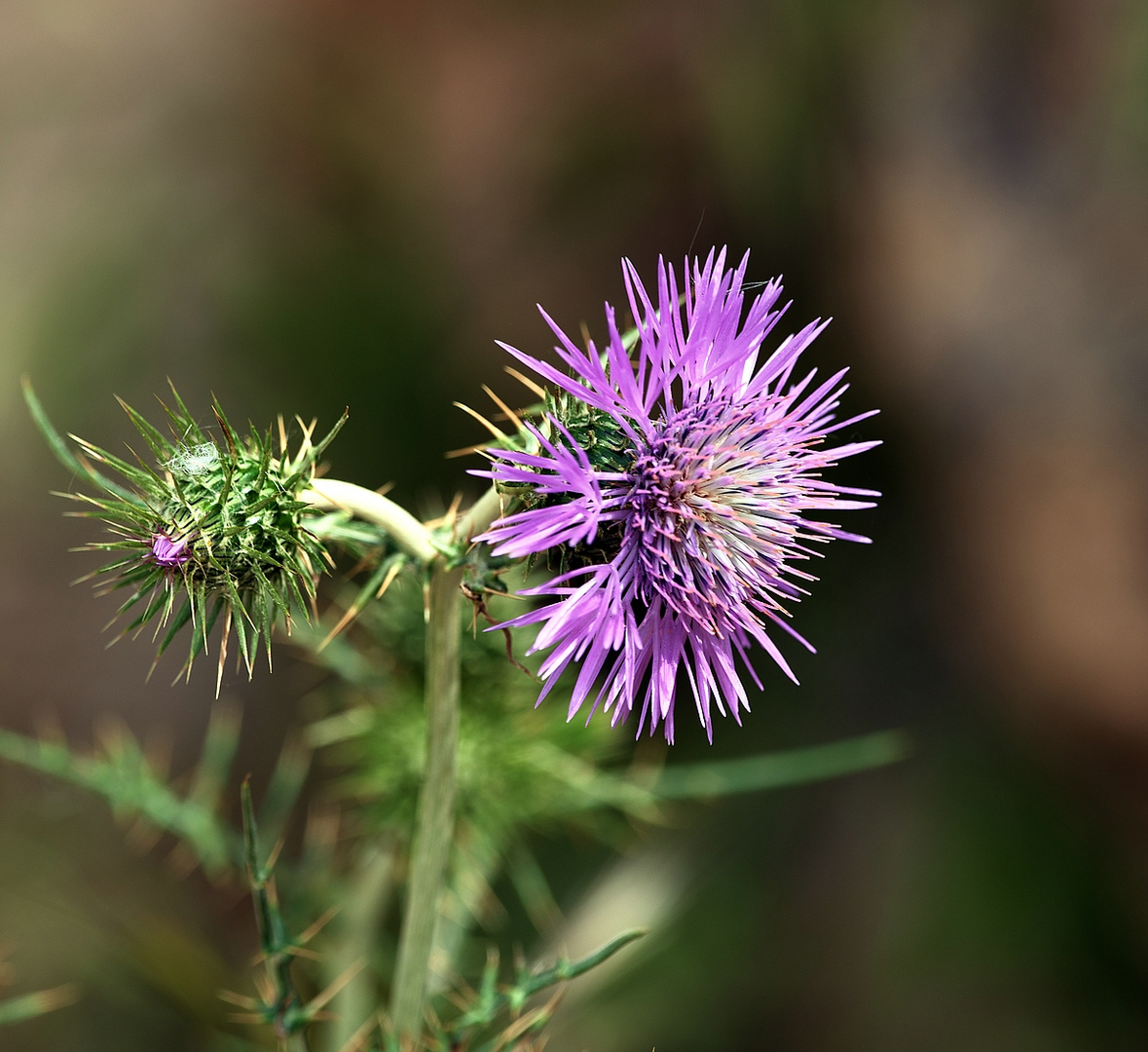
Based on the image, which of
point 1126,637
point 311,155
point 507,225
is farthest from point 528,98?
point 1126,637

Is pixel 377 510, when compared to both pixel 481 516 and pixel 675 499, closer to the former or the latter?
pixel 481 516

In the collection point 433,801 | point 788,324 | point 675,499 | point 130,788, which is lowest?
point 433,801

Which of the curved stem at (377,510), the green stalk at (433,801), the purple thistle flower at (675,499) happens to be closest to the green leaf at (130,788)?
the green stalk at (433,801)

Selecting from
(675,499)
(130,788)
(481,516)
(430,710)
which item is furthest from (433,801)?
(130,788)

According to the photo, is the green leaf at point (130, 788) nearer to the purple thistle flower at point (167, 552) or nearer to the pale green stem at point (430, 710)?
the pale green stem at point (430, 710)

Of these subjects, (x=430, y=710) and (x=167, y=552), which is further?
(x=430, y=710)

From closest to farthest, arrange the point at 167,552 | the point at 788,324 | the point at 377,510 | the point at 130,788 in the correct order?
the point at 167,552, the point at 377,510, the point at 130,788, the point at 788,324

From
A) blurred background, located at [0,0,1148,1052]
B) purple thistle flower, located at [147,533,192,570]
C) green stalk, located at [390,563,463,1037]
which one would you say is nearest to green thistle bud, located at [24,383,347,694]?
purple thistle flower, located at [147,533,192,570]
